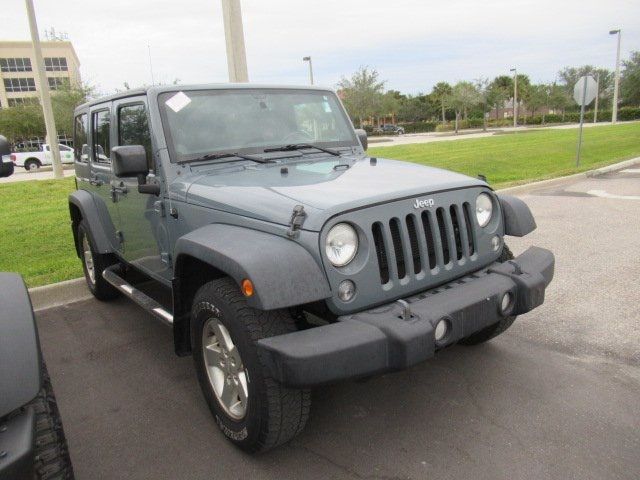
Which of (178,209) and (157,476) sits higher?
(178,209)

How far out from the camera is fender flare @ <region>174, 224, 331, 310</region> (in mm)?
2234

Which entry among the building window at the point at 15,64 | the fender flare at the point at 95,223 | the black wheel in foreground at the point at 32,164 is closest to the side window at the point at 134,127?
the fender flare at the point at 95,223

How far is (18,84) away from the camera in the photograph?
→ 7231 cm

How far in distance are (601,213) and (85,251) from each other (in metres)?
7.46

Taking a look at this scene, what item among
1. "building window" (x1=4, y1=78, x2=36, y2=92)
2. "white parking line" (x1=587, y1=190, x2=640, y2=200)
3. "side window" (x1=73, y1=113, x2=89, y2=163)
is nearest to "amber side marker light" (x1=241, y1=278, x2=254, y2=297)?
"side window" (x1=73, y1=113, x2=89, y2=163)

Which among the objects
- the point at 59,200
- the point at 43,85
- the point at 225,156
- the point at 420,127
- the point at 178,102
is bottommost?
the point at 420,127

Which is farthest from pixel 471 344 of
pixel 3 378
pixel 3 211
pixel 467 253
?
pixel 3 211

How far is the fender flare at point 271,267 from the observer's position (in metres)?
2.23

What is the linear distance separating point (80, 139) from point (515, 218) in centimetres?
427

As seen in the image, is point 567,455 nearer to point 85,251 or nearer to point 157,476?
point 157,476

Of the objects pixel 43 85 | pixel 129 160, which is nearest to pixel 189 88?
pixel 129 160

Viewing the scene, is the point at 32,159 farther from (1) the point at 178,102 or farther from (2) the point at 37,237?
(1) the point at 178,102

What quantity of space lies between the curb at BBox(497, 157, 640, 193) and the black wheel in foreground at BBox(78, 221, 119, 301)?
759cm

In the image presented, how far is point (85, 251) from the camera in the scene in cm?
538
